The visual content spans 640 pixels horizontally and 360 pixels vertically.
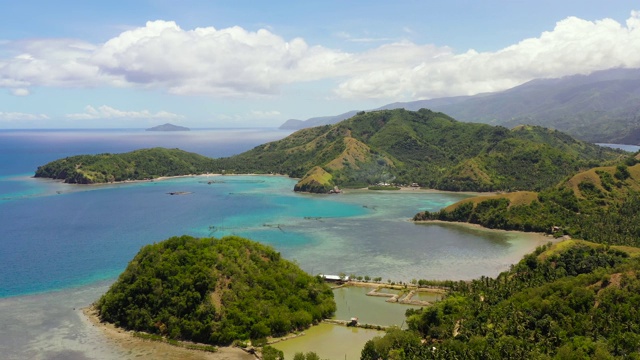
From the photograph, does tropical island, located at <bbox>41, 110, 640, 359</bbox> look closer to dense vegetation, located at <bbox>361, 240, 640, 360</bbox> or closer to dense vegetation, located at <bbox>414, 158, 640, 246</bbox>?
dense vegetation, located at <bbox>361, 240, 640, 360</bbox>

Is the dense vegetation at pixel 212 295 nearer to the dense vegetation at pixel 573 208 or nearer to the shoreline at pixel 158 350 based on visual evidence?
the shoreline at pixel 158 350

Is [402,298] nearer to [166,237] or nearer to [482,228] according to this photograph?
[482,228]

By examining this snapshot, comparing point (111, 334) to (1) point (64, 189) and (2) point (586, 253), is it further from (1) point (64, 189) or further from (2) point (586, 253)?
(1) point (64, 189)

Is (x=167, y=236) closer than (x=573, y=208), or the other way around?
(x=167, y=236)

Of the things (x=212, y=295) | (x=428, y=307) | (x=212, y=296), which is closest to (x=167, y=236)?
(x=212, y=295)

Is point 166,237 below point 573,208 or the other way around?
below

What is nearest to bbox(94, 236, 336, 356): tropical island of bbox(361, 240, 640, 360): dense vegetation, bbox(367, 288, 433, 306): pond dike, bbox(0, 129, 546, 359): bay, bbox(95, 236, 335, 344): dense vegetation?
bbox(95, 236, 335, 344): dense vegetation

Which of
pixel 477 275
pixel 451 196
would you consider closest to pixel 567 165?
pixel 451 196
